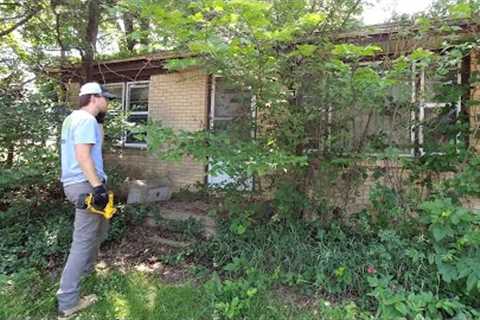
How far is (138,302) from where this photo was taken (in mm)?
3791

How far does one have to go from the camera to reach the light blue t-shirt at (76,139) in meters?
3.45

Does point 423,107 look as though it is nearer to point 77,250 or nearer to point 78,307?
point 77,250

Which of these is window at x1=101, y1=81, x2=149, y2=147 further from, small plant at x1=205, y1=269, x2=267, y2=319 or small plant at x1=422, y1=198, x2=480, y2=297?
small plant at x1=422, y1=198, x2=480, y2=297

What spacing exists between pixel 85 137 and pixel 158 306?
1.78 m

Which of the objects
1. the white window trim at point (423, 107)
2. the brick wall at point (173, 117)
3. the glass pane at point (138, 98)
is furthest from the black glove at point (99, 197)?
the glass pane at point (138, 98)

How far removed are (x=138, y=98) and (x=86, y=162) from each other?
6.85 meters

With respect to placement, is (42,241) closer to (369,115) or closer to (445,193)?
(369,115)

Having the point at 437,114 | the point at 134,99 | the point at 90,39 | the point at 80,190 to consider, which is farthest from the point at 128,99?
the point at 437,114

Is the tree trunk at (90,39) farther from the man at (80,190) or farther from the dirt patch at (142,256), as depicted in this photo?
the man at (80,190)

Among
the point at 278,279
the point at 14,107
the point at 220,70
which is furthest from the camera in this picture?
the point at 14,107

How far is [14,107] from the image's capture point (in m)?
5.67

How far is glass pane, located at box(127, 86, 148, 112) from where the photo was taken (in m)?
9.76

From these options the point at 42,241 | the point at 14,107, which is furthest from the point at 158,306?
the point at 14,107

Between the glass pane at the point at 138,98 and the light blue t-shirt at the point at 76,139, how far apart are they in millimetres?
6192
